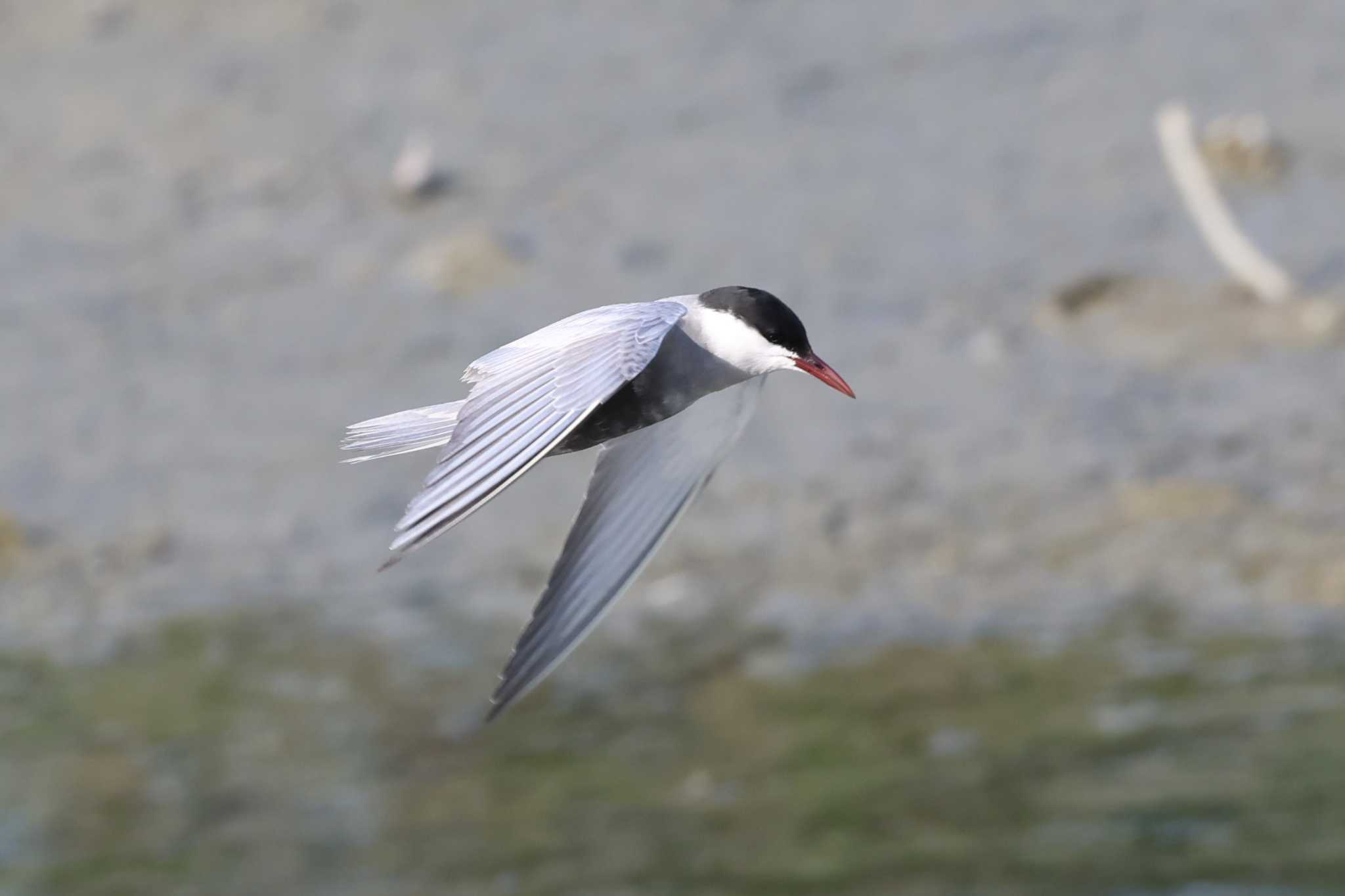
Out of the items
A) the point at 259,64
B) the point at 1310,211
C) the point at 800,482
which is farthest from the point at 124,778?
the point at 1310,211

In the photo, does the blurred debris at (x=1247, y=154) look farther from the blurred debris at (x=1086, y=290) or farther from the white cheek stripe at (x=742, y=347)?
the white cheek stripe at (x=742, y=347)

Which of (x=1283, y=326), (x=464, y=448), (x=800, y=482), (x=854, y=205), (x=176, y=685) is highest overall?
(x=854, y=205)

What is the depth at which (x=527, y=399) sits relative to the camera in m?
3.82

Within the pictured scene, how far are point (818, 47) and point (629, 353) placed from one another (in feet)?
31.3

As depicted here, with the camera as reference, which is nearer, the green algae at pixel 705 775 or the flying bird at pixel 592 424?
the flying bird at pixel 592 424

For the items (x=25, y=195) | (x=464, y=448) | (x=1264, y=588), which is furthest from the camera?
(x=25, y=195)

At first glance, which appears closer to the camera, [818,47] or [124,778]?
[124,778]

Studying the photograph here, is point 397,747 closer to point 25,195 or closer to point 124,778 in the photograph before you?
point 124,778

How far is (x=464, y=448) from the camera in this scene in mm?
3676

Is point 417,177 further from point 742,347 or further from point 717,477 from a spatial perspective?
point 742,347

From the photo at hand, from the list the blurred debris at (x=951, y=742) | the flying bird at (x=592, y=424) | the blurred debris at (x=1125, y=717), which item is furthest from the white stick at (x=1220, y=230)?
the flying bird at (x=592, y=424)

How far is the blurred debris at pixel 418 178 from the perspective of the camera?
12.5m

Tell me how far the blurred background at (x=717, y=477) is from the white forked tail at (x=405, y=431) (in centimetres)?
500

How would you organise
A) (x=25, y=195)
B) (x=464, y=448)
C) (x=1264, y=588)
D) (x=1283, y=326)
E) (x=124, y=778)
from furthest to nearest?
(x=25, y=195)
(x=1283, y=326)
(x=1264, y=588)
(x=124, y=778)
(x=464, y=448)
